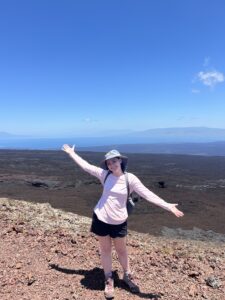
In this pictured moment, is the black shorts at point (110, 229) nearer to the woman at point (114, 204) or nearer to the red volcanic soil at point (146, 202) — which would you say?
the woman at point (114, 204)

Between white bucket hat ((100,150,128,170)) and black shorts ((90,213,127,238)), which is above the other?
white bucket hat ((100,150,128,170))

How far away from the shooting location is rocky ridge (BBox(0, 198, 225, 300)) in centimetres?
495

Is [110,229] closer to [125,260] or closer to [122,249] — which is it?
[122,249]

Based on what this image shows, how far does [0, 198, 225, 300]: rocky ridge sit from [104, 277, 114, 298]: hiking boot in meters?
0.12

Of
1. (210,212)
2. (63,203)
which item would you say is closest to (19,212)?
(63,203)

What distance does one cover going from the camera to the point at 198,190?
3484cm

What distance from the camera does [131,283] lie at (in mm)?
4945

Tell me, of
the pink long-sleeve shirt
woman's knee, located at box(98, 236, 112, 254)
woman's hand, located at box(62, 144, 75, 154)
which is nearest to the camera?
the pink long-sleeve shirt

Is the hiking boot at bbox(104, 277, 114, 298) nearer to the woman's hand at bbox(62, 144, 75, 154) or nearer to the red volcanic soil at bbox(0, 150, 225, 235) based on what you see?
the woman's hand at bbox(62, 144, 75, 154)

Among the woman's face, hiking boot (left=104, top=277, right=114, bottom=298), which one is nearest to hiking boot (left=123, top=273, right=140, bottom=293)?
hiking boot (left=104, top=277, right=114, bottom=298)

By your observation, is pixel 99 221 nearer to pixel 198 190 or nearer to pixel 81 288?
pixel 81 288

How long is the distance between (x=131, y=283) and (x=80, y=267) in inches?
35.8

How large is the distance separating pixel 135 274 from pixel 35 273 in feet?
4.18

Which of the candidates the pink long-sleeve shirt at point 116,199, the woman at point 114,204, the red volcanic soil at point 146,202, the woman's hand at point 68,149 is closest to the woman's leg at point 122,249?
the woman at point 114,204
